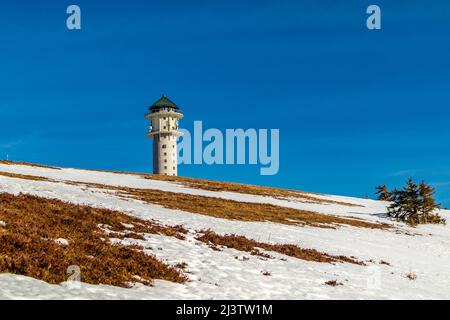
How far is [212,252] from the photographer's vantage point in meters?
18.8

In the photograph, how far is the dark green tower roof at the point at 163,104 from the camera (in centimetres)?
11806

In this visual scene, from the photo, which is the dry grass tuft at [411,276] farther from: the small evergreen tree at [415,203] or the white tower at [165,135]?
the white tower at [165,135]

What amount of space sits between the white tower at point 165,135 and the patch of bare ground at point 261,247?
3676 inches

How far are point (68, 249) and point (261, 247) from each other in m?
10.5

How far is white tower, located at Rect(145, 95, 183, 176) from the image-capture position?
380 ft

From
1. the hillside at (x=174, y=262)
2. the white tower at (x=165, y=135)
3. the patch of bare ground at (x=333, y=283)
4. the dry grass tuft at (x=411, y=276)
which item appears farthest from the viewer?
the white tower at (x=165, y=135)

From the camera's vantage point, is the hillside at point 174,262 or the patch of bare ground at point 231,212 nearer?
the hillside at point 174,262

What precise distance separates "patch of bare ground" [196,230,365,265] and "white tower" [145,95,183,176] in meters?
93.4

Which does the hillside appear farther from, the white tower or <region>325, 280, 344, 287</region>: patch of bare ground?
the white tower

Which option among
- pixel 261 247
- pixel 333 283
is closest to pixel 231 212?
pixel 261 247

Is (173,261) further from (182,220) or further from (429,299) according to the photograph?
(182,220)

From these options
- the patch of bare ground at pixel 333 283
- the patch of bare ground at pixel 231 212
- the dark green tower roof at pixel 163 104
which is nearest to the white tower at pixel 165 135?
the dark green tower roof at pixel 163 104

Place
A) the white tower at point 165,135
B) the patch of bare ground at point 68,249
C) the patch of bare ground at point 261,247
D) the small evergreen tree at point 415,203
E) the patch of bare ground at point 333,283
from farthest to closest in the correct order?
the white tower at point 165,135 → the small evergreen tree at point 415,203 → the patch of bare ground at point 261,247 → the patch of bare ground at point 333,283 → the patch of bare ground at point 68,249
